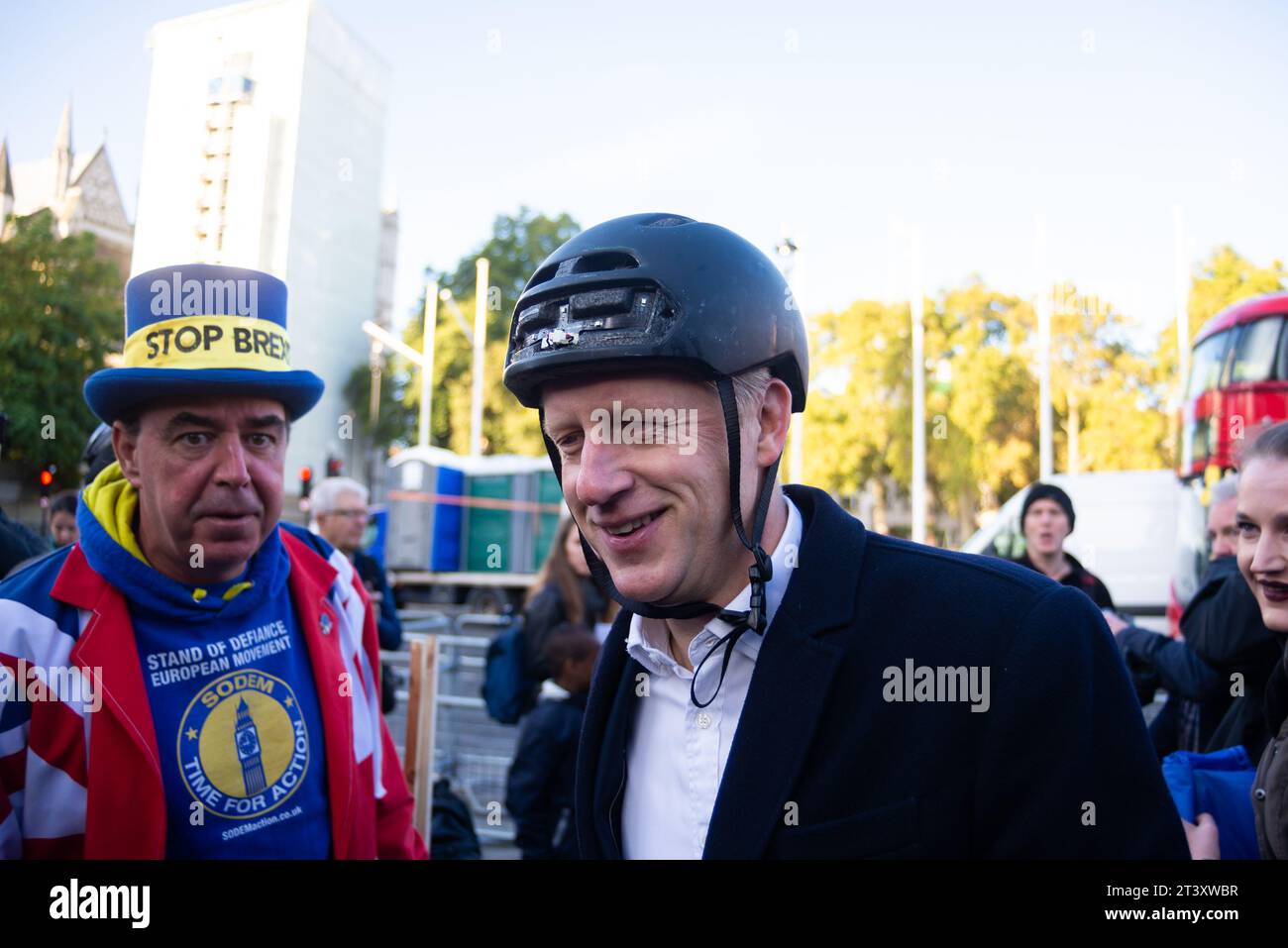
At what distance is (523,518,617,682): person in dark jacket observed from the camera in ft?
16.2

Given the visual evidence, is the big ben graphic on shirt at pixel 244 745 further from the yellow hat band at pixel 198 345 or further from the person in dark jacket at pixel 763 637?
the person in dark jacket at pixel 763 637

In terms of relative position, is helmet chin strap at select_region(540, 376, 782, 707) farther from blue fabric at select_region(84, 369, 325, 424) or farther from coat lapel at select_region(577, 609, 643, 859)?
blue fabric at select_region(84, 369, 325, 424)

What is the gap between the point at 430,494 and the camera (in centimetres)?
2244

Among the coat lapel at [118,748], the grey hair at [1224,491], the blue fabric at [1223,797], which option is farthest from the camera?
the grey hair at [1224,491]

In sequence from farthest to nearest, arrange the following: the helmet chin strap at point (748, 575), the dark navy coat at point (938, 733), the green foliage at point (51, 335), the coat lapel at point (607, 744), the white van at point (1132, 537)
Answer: the white van at point (1132, 537)
the green foliage at point (51, 335)
the coat lapel at point (607, 744)
the helmet chin strap at point (748, 575)
the dark navy coat at point (938, 733)

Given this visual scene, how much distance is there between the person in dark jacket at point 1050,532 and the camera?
470 centimetres

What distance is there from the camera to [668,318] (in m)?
1.53

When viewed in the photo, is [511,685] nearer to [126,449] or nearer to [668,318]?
[126,449]

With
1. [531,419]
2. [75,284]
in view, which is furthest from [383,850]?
[531,419]

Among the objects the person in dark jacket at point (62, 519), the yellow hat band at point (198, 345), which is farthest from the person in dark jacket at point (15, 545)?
the person in dark jacket at point (62, 519)

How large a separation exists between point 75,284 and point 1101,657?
5740mm

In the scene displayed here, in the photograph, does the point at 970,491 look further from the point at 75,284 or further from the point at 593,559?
the point at 593,559

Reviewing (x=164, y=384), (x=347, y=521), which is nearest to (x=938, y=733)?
(x=164, y=384)

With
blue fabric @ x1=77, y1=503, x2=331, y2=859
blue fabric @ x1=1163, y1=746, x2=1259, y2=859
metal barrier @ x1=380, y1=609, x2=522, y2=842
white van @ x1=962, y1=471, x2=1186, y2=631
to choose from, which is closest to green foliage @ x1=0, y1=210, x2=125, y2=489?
blue fabric @ x1=77, y1=503, x2=331, y2=859
